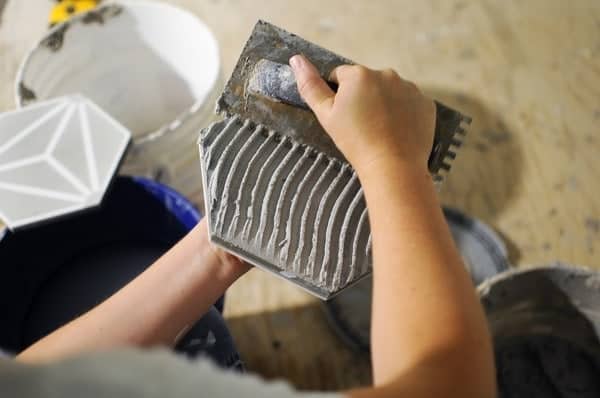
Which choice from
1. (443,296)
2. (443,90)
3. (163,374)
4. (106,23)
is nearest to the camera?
(163,374)

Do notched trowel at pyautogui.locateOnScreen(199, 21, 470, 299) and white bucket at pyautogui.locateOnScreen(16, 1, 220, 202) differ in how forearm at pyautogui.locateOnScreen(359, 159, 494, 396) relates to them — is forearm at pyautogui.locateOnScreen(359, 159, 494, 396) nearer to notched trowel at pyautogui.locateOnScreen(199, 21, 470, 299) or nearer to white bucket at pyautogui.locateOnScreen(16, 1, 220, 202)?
notched trowel at pyautogui.locateOnScreen(199, 21, 470, 299)

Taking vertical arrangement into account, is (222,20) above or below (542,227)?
above

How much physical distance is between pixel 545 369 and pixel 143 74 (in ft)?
2.30

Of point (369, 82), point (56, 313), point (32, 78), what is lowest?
point (56, 313)

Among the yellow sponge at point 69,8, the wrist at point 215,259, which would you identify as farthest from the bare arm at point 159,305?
the yellow sponge at point 69,8

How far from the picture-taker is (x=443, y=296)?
0.38m

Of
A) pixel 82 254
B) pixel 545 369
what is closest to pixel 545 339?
pixel 545 369

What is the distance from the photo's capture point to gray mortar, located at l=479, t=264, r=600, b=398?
0.65 m

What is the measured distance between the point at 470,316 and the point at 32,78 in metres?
0.66

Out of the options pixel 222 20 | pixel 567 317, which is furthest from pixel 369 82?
pixel 222 20

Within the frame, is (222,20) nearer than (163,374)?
No

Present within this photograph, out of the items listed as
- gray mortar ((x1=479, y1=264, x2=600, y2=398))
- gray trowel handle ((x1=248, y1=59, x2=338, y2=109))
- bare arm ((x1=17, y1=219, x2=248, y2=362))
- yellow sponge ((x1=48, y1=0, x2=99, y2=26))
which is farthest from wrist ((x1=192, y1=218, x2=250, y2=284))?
yellow sponge ((x1=48, y1=0, x2=99, y2=26))

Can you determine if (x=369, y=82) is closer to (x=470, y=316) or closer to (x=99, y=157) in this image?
(x=470, y=316)

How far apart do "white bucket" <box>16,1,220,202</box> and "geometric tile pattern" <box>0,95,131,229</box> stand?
4 cm
